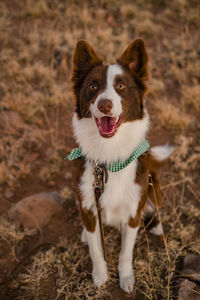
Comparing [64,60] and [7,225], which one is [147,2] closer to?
[64,60]

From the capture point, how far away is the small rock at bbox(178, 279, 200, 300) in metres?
2.32

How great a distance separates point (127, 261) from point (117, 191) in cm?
82

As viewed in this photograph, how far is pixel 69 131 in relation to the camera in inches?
180

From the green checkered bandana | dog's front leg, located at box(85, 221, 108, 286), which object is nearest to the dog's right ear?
the green checkered bandana

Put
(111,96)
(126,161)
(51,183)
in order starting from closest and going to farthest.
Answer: (111,96), (126,161), (51,183)

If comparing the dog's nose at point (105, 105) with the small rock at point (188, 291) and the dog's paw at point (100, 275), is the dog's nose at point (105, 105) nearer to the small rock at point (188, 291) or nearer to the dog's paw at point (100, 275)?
the dog's paw at point (100, 275)

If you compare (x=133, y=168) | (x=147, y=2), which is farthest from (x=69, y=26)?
(x=133, y=168)

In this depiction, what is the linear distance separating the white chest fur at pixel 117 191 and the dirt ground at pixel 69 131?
45 cm

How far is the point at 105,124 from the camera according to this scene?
85.9 inches

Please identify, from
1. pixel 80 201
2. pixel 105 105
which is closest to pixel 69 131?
pixel 80 201

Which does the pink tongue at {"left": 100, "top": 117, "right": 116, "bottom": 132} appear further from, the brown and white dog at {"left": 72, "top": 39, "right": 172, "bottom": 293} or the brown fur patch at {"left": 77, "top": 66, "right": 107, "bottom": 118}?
the brown fur patch at {"left": 77, "top": 66, "right": 107, "bottom": 118}

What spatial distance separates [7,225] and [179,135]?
2.95 meters

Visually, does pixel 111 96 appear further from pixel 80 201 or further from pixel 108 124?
pixel 80 201

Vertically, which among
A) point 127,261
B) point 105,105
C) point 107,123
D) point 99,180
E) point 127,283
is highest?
point 105,105
